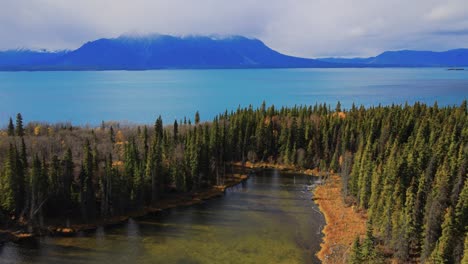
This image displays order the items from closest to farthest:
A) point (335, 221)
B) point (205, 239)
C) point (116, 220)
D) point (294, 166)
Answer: point (205, 239) < point (116, 220) < point (335, 221) < point (294, 166)

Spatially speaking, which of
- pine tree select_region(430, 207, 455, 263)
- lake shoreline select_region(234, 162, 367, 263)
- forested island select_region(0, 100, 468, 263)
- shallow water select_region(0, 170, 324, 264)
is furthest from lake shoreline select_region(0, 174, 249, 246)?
pine tree select_region(430, 207, 455, 263)

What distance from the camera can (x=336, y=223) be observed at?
205 ft

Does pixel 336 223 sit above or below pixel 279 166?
below

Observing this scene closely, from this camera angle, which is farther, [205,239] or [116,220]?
[116,220]

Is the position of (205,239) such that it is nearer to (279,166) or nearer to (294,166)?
(279,166)

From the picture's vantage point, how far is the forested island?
4866cm

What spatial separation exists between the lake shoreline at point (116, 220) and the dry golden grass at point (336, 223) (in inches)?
847

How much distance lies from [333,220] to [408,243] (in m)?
17.3

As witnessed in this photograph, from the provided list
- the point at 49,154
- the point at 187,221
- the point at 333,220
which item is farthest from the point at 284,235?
the point at 49,154

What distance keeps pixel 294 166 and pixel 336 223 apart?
3884cm

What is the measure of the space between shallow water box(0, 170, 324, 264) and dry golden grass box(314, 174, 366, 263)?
1.58m

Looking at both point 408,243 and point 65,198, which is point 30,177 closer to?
point 65,198

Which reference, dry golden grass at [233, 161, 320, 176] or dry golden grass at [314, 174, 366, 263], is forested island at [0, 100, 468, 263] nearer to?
dry golden grass at [233, 161, 320, 176]

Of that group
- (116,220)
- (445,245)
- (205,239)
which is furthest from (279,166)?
(445,245)
